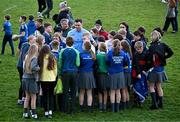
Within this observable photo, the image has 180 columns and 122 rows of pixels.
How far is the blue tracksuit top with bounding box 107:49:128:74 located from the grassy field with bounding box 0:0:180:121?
1.13 metres

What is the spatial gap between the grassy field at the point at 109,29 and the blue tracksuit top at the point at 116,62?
1.13 meters

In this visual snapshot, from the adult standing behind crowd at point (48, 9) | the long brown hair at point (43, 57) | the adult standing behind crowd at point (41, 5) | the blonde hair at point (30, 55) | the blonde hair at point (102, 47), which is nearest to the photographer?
→ the blonde hair at point (30, 55)

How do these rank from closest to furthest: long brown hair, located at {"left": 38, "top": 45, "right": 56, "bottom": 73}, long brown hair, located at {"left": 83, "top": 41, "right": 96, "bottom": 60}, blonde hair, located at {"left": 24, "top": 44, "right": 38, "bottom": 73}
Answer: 1. blonde hair, located at {"left": 24, "top": 44, "right": 38, "bottom": 73}
2. long brown hair, located at {"left": 38, "top": 45, "right": 56, "bottom": 73}
3. long brown hair, located at {"left": 83, "top": 41, "right": 96, "bottom": 60}

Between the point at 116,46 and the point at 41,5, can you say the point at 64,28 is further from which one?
the point at 41,5

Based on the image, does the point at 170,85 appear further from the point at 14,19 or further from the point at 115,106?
the point at 14,19

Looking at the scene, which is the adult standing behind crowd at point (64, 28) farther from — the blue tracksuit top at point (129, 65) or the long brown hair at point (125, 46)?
the blue tracksuit top at point (129, 65)

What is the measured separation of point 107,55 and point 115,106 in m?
1.40

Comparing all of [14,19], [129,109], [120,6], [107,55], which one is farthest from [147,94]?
[120,6]

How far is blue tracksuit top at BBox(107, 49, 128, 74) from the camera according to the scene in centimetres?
1205

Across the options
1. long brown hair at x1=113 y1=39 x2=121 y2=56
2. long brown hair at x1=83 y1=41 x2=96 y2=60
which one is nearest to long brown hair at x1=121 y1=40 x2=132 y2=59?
long brown hair at x1=113 y1=39 x2=121 y2=56

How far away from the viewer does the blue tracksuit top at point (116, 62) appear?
39.5 feet

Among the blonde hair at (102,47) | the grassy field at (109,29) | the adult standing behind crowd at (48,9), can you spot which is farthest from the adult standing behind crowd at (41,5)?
the blonde hair at (102,47)

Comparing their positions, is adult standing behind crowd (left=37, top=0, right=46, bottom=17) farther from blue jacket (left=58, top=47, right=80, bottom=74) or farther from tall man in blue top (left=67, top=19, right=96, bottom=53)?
blue jacket (left=58, top=47, right=80, bottom=74)

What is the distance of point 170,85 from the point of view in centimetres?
1486
